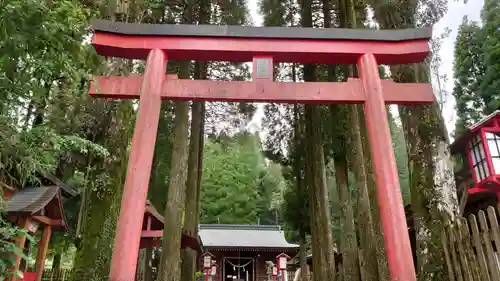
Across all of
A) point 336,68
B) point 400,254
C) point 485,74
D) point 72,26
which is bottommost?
point 400,254

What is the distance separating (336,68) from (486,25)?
973 cm

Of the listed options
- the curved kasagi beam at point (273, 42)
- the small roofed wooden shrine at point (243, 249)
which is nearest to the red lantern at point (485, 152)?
the curved kasagi beam at point (273, 42)

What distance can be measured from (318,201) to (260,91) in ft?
18.6

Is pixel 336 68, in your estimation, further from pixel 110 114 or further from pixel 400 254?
pixel 400 254

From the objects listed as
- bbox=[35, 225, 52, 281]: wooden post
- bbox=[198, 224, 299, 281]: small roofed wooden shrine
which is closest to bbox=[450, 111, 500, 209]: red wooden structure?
bbox=[35, 225, 52, 281]: wooden post

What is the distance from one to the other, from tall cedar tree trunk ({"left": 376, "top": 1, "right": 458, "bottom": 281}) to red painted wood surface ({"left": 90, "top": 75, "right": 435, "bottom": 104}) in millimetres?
834

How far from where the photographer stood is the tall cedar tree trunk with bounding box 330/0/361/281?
910 centimetres

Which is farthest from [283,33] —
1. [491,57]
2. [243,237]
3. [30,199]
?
[243,237]

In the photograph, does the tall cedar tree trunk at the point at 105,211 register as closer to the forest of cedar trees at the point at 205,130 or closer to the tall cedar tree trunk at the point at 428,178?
the forest of cedar trees at the point at 205,130

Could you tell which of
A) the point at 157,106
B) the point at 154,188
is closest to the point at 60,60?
the point at 157,106

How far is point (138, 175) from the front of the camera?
4000 mm

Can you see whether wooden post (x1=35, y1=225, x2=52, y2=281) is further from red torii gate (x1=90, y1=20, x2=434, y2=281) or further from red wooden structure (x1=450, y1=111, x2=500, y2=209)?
red wooden structure (x1=450, y1=111, x2=500, y2=209)

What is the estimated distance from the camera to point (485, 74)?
16.1 metres

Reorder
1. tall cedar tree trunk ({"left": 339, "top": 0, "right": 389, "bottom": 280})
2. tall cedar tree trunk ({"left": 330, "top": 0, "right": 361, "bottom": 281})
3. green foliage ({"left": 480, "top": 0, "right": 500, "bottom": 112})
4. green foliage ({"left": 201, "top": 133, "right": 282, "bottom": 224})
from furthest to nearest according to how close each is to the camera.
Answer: green foliage ({"left": 201, "top": 133, "right": 282, "bottom": 224}) → green foliage ({"left": 480, "top": 0, "right": 500, "bottom": 112}) → tall cedar tree trunk ({"left": 330, "top": 0, "right": 361, "bottom": 281}) → tall cedar tree trunk ({"left": 339, "top": 0, "right": 389, "bottom": 280})
